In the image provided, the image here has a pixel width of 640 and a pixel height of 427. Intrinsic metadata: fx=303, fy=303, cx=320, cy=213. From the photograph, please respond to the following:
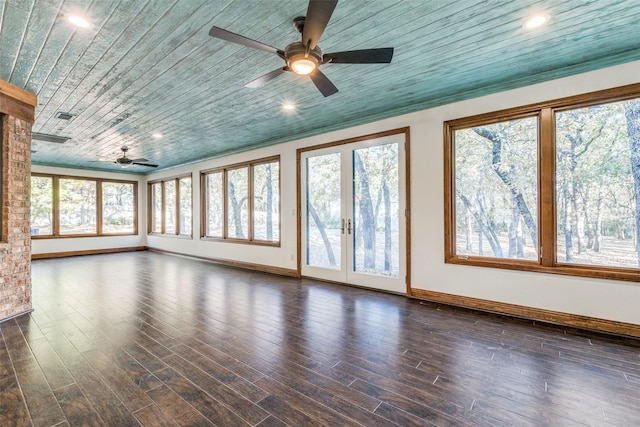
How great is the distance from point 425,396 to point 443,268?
2.31m

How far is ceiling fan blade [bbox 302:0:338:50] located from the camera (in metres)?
1.73

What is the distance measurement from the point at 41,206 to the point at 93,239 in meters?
1.51

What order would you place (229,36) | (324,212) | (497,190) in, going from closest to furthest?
(229,36) < (497,190) < (324,212)

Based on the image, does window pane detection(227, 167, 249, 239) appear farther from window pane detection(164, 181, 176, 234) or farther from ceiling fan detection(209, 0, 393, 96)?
ceiling fan detection(209, 0, 393, 96)

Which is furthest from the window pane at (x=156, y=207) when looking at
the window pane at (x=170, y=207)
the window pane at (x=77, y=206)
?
the window pane at (x=77, y=206)

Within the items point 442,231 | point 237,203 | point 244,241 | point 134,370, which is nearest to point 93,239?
point 237,203

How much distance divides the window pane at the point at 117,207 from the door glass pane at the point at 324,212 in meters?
7.39

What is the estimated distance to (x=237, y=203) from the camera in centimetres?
713

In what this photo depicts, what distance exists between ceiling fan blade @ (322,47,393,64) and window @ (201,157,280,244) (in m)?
3.92

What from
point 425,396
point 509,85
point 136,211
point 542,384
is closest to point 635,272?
point 542,384

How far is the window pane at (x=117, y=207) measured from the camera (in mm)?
9422

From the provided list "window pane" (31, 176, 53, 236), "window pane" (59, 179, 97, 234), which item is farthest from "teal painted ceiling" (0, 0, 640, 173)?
"window pane" (59, 179, 97, 234)

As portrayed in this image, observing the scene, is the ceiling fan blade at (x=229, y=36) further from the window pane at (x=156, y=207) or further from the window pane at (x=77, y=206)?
the window pane at (x=77, y=206)

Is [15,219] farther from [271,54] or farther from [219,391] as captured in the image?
[271,54]
